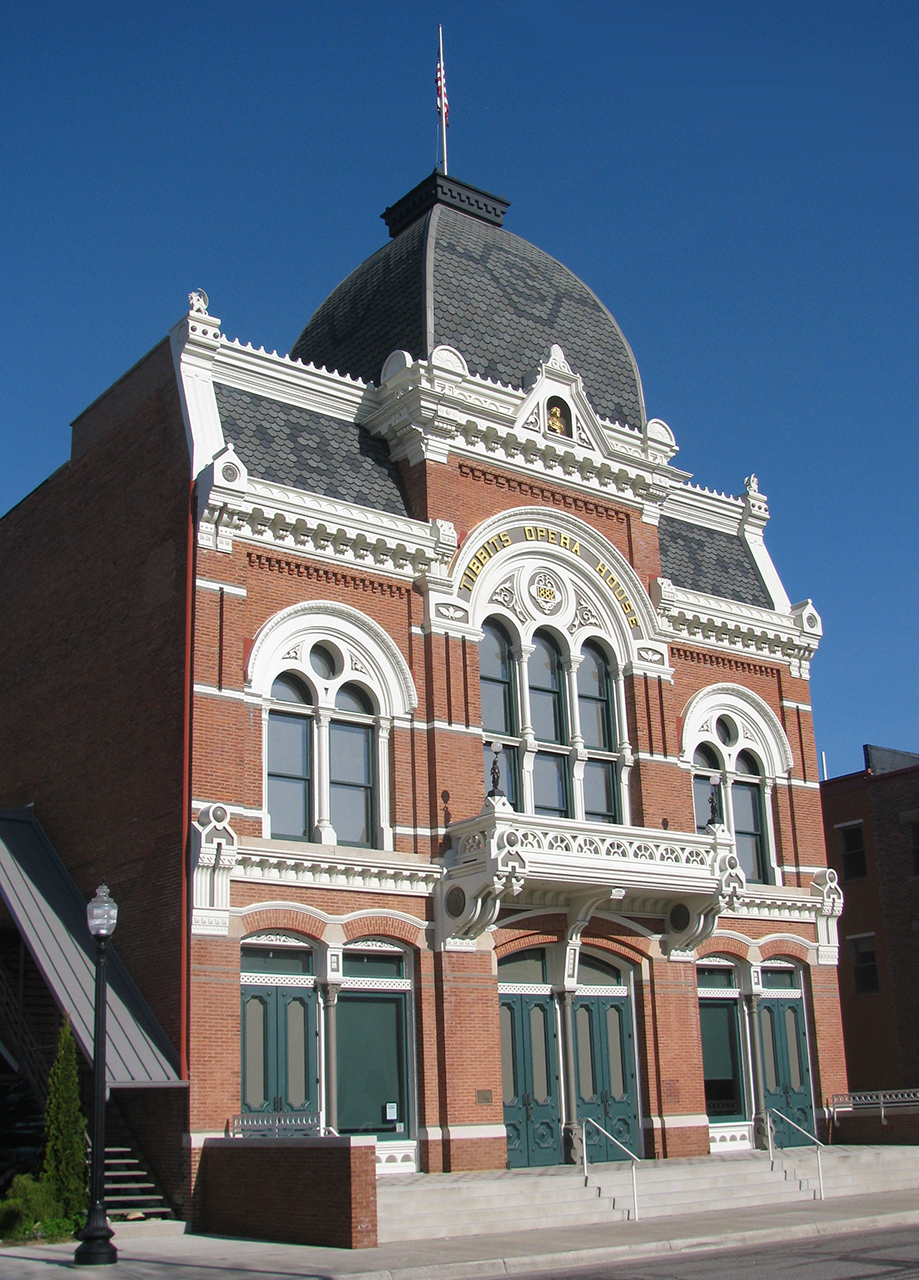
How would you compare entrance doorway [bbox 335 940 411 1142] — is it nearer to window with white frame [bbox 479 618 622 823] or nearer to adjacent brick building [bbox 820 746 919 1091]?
window with white frame [bbox 479 618 622 823]

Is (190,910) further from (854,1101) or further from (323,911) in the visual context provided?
(854,1101)

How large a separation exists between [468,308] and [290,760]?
446 inches

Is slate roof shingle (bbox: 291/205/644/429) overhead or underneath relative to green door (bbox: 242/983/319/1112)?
overhead

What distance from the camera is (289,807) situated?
2417 centimetres

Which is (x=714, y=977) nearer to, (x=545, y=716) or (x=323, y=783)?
(x=545, y=716)

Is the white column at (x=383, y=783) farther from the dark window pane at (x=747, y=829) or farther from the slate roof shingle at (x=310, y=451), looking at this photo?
the dark window pane at (x=747, y=829)

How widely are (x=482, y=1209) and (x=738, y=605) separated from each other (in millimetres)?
15891

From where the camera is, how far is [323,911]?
23.4 m

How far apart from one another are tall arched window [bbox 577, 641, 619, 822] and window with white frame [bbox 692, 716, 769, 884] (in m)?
2.53

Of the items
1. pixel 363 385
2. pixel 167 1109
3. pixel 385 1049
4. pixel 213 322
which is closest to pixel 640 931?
pixel 385 1049

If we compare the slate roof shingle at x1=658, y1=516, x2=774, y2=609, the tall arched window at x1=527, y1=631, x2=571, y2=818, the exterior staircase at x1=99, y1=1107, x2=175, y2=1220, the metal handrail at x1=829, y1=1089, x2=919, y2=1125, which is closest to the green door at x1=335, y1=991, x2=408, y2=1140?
the exterior staircase at x1=99, y1=1107, x2=175, y2=1220

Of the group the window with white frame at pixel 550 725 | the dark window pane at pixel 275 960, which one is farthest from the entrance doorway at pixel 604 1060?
the dark window pane at pixel 275 960

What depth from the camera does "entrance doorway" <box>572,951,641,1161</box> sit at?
2628 cm

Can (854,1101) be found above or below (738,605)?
below
